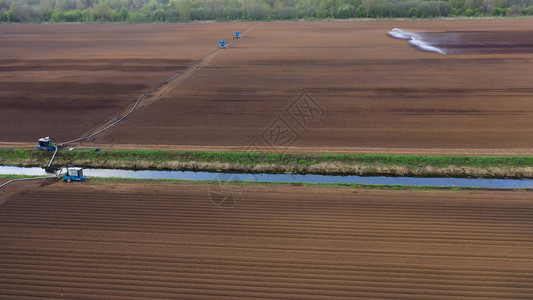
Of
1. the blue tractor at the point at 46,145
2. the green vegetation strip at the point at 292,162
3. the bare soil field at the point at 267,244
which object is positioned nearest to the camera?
the bare soil field at the point at 267,244

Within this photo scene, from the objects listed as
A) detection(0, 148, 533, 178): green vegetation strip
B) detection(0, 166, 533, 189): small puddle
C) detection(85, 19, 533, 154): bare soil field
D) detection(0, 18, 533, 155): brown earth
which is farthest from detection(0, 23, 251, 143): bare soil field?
detection(0, 166, 533, 189): small puddle

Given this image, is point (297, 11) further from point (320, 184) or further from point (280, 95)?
point (320, 184)

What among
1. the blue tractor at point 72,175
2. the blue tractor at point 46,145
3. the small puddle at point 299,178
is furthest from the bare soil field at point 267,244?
the blue tractor at point 46,145

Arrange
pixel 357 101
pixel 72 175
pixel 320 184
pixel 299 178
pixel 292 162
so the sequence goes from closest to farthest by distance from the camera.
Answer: pixel 320 184
pixel 72 175
pixel 299 178
pixel 292 162
pixel 357 101

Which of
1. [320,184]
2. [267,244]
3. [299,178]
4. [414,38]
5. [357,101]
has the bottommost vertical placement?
[267,244]

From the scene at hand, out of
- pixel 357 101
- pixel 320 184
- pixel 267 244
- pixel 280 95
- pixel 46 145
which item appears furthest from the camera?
pixel 280 95

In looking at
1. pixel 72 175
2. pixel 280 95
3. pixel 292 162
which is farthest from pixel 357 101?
pixel 72 175

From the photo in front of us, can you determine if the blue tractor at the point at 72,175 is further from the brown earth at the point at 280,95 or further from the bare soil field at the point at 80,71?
the bare soil field at the point at 80,71
